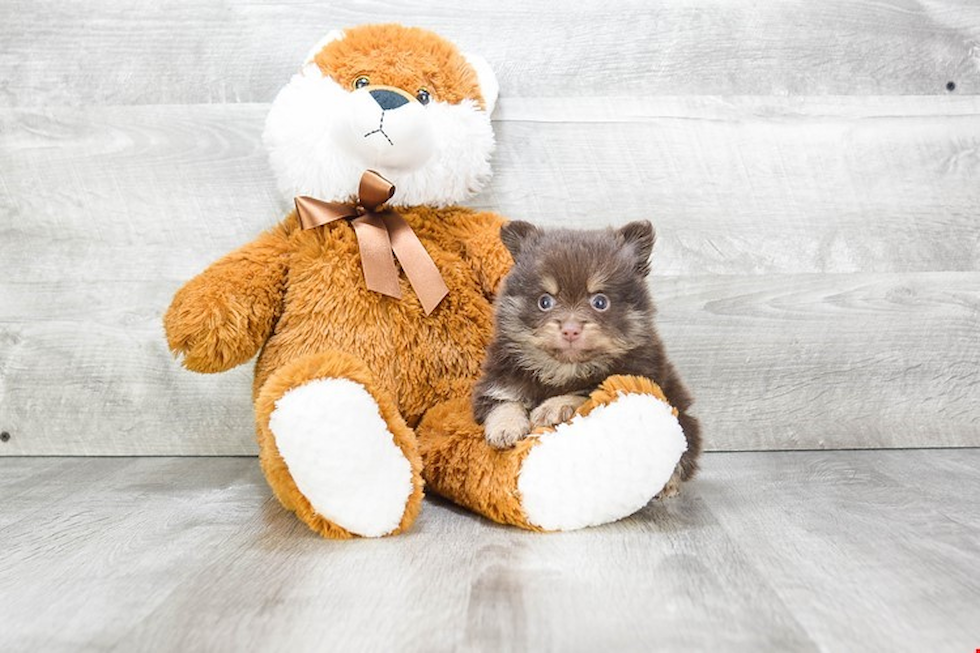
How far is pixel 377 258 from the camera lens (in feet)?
3.94

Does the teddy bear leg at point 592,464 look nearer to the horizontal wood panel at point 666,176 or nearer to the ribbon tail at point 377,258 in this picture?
the ribbon tail at point 377,258

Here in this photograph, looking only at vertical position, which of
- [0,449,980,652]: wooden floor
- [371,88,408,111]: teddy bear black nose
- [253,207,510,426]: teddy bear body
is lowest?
[0,449,980,652]: wooden floor

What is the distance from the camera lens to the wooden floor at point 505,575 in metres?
0.75

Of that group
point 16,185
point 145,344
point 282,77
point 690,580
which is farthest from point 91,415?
point 690,580

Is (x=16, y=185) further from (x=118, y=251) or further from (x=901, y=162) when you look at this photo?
(x=901, y=162)

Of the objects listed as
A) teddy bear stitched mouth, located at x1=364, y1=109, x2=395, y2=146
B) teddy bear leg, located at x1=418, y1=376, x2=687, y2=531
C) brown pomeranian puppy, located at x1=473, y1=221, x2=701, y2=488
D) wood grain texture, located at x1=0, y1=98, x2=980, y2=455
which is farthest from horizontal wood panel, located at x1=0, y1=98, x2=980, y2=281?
teddy bear leg, located at x1=418, y1=376, x2=687, y2=531

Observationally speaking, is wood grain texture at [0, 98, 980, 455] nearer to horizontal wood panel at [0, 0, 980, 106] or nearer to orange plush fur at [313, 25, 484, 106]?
horizontal wood panel at [0, 0, 980, 106]

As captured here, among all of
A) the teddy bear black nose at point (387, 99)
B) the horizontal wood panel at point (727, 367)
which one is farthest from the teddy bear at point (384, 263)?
the horizontal wood panel at point (727, 367)

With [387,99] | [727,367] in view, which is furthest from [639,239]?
[727,367]

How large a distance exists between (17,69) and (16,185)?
192mm

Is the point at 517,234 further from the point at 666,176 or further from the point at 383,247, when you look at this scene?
the point at 666,176

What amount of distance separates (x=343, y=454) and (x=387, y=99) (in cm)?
47

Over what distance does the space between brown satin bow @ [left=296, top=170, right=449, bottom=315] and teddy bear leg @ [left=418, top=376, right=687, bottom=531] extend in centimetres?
26

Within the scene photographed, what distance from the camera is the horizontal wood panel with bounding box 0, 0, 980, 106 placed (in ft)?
4.81
